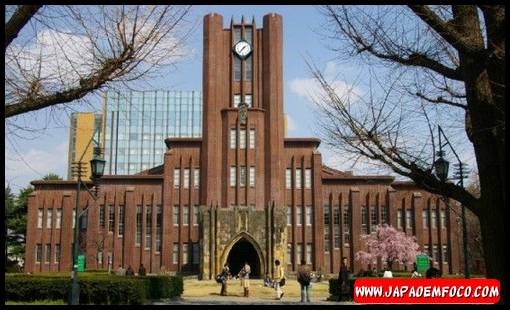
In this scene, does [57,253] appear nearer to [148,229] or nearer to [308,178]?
[148,229]

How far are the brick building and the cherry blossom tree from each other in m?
1.24

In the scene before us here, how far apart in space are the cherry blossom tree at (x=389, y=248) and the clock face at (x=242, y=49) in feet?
63.5

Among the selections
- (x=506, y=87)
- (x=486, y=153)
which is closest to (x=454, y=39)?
(x=506, y=87)

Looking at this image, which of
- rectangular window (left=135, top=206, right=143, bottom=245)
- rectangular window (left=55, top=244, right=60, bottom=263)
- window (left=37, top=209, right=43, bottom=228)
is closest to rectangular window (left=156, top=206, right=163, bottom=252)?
rectangular window (left=135, top=206, right=143, bottom=245)

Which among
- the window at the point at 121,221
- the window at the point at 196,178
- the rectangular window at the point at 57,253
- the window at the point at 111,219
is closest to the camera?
the window at the point at 196,178

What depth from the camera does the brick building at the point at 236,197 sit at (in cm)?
5253

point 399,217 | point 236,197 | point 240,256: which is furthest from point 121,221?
point 399,217

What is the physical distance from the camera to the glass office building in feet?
382

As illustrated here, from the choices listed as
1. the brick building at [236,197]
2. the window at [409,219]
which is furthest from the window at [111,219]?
the window at [409,219]

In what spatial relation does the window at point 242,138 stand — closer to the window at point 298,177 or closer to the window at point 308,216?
the window at point 298,177

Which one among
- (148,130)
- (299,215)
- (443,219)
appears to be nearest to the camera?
(299,215)

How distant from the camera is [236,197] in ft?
170

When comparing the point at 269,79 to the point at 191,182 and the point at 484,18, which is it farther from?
the point at 484,18

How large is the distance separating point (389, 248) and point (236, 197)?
1410 cm
